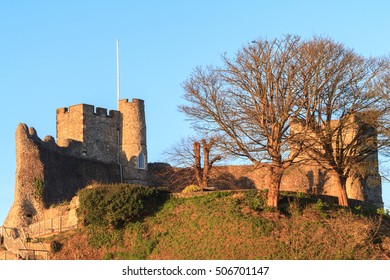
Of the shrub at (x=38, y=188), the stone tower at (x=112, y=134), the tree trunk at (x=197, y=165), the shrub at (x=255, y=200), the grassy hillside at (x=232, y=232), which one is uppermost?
the stone tower at (x=112, y=134)

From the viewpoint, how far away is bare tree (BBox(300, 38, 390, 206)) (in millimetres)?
46938

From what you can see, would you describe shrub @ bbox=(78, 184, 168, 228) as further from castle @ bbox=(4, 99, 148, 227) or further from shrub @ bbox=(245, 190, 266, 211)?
castle @ bbox=(4, 99, 148, 227)

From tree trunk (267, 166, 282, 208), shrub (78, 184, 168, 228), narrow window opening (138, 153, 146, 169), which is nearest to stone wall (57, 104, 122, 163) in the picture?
narrow window opening (138, 153, 146, 169)

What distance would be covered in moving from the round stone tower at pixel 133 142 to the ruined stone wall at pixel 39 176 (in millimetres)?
3321

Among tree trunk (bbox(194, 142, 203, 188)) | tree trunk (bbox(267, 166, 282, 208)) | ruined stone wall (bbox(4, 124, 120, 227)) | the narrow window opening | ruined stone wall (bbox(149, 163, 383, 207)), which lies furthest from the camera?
the narrow window opening

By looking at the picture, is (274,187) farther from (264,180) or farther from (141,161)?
(141,161)

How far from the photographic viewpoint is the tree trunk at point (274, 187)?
4438 cm

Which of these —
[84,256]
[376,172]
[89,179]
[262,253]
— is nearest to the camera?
[262,253]

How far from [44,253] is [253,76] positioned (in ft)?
40.9

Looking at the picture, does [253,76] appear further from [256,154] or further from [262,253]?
[262,253]

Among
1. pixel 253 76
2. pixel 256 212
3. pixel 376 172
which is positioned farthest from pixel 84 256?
pixel 376 172

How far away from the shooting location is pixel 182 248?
141ft

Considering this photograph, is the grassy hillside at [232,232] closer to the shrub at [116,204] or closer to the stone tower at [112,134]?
the shrub at [116,204]

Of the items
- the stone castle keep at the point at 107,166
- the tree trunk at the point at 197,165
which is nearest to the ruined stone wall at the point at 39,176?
the stone castle keep at the point at 107,166
